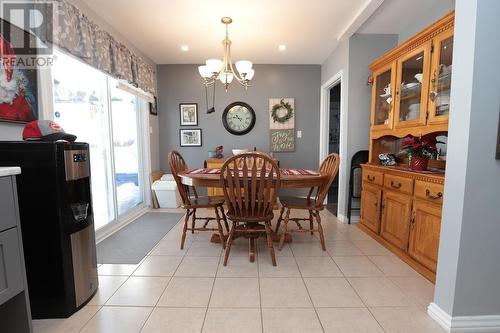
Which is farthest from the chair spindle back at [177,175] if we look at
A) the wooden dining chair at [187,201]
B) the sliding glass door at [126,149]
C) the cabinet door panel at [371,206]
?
the cabinet door panel at [371,206]

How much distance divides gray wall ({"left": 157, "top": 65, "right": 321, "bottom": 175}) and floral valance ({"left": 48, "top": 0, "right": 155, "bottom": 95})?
817mm

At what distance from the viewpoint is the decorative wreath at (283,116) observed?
4.36m

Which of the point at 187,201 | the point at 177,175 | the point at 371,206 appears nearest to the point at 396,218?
the point at 371,206

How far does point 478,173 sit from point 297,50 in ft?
9.86

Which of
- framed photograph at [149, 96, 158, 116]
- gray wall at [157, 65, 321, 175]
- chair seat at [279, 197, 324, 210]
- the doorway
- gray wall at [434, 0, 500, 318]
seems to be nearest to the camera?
gray wall at [434, 0, 500, 318]

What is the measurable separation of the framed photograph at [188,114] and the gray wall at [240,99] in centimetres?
7

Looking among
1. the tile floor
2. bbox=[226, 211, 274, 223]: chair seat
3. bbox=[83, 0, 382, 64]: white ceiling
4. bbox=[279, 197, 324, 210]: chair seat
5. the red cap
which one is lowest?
the tile floor

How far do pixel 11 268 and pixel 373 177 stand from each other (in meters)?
2.93

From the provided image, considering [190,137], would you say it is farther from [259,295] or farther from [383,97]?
[259,295]

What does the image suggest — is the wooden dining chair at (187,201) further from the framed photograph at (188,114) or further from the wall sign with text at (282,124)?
the wall sign with text at (282,124)

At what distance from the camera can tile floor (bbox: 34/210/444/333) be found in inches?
56.4

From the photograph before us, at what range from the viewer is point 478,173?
1291 millimetres

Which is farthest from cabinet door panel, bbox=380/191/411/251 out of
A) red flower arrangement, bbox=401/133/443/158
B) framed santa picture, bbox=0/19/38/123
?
framed santa picture, bbox=0/19/38/123

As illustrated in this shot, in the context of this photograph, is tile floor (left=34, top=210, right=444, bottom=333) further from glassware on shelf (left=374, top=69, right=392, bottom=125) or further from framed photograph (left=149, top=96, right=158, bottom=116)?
framed photograph (left=149, top=96, right=158, bottom=116)
